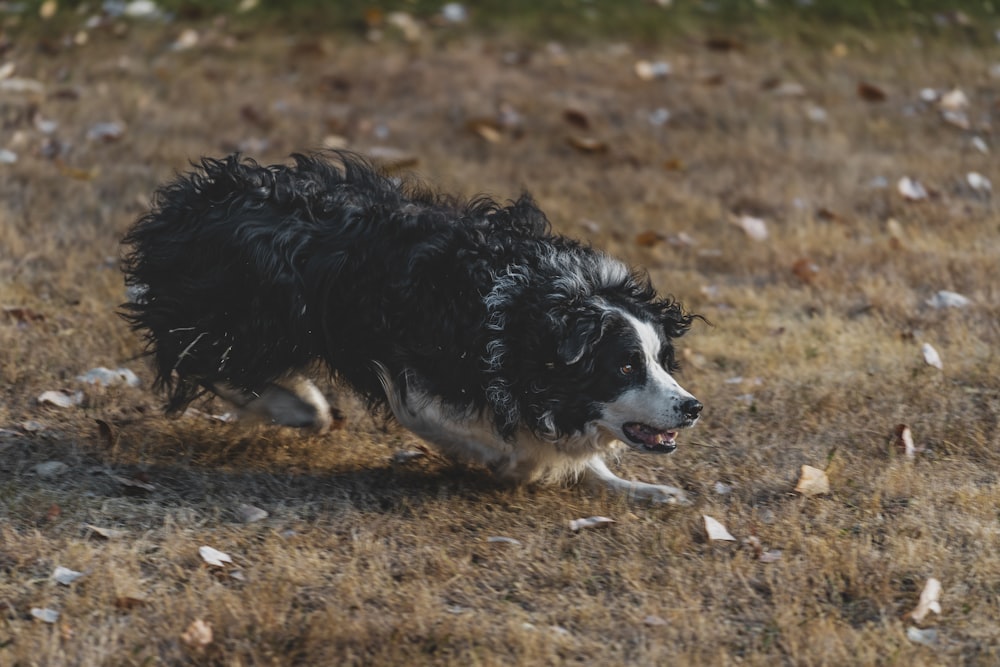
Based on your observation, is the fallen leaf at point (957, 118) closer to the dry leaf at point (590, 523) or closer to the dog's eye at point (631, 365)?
the dog's eye at point (631, 365)

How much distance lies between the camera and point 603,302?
4.48m

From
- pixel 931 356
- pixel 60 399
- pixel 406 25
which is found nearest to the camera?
pixel 60 399

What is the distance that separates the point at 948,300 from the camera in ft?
21.3

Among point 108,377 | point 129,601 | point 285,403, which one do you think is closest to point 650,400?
point 285,403

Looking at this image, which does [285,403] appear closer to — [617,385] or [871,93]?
[617,385]

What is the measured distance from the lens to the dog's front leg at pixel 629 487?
15.2ft

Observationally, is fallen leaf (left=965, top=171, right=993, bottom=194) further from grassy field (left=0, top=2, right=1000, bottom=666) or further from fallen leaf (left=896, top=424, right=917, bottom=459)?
fallen leaf (left=896, top=424, right=917, bottom=459)

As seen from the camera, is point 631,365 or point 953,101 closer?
point 631,365

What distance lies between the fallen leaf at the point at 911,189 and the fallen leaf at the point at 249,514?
16.0 ft

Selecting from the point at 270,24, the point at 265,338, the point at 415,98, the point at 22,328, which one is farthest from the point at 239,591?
the point at 270,24

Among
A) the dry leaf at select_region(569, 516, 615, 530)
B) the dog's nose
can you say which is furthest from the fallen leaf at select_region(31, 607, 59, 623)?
the dog's nose

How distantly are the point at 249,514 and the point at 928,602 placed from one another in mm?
2135

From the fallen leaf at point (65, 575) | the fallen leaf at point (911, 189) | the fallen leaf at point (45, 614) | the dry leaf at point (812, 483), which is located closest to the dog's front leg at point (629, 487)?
the dry leaf at point (812, 483)

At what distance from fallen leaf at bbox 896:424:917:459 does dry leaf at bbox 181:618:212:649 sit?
105 inches
